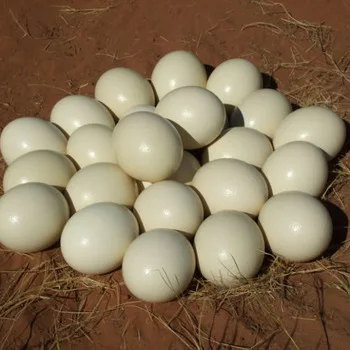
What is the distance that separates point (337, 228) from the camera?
2820 mm

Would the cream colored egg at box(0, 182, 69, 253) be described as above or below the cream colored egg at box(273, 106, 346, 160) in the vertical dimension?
below

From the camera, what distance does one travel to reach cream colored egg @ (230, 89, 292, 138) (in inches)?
125

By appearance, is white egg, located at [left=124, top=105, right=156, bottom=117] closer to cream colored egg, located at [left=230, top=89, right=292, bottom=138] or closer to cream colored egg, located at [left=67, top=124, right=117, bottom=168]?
cream colored egg, located at [left=67, top=124, right=117, bottom=168]

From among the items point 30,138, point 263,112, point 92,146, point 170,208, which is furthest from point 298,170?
point 30,138

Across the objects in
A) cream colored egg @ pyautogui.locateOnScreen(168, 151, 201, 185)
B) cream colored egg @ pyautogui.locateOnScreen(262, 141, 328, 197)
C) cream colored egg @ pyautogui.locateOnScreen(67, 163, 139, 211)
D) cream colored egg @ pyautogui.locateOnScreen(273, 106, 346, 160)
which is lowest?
cream colored egg @ pyautogui.locateOnScreen(67, 163, 139, 211)

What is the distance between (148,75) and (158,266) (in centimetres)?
207

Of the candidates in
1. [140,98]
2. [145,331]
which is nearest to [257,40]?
[140,98]

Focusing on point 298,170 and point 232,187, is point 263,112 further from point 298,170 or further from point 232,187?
point 232,187

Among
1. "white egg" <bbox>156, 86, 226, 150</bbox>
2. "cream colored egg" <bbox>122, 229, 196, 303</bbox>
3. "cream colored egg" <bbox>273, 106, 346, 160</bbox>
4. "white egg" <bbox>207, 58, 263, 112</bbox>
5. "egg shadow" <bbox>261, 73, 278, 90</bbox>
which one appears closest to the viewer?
"cream colored egg" <bbox>122, 229, 196, 303</bbox>

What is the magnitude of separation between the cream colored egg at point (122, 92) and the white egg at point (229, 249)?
45.9 inches

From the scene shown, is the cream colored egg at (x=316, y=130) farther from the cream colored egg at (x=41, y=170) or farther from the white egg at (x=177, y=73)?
the cream colored egg at (x=41, y=170)

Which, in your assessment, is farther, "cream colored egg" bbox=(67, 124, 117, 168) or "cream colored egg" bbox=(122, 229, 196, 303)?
"cream colored egg" bbox=(67, 124, 117, 168)

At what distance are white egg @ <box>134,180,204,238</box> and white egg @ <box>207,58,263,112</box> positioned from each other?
0.93 m

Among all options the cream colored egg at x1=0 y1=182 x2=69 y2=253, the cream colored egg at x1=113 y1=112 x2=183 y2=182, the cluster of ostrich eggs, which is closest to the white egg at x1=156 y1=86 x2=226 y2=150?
the cluster of ostrich eggs
